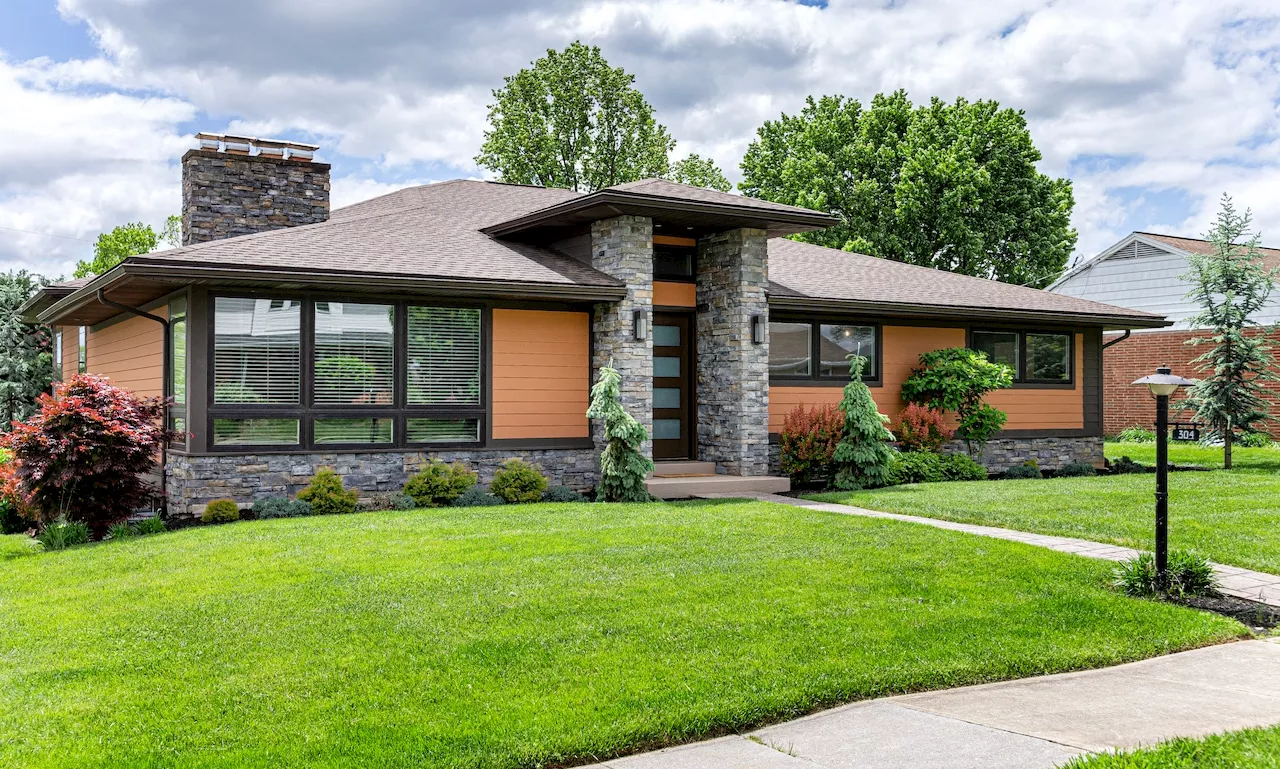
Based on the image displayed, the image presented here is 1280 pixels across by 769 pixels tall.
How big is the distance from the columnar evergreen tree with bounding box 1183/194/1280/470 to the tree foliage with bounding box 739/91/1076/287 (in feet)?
38.2

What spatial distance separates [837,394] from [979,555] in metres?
7.52

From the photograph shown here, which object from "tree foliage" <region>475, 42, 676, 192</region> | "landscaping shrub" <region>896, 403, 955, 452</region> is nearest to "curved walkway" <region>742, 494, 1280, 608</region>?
"landscaping shrub" <region>896, 403, 955, 452</region>

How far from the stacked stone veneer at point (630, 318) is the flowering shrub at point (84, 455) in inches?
209

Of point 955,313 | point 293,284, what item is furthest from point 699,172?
point 293,284

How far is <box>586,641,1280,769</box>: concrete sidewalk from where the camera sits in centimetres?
423

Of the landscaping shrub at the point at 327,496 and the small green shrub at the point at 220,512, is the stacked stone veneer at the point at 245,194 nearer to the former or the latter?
the landscaping shrub at the point at 327,496

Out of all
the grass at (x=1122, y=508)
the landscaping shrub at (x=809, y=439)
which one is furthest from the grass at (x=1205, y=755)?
the landscaping shrub at (x=809, y=439)

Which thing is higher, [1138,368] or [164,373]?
[1138,368]

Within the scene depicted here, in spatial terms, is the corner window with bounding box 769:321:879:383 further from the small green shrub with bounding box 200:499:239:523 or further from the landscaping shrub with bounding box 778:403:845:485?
the small green shrub with bounding box 200:499:239:523

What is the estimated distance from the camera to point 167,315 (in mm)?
13023

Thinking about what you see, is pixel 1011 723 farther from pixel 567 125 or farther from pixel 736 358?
pixel 567 125

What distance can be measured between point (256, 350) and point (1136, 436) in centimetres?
2049

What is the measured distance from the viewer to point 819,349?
15.6 metres

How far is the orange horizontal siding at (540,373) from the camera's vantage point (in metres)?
13.1
